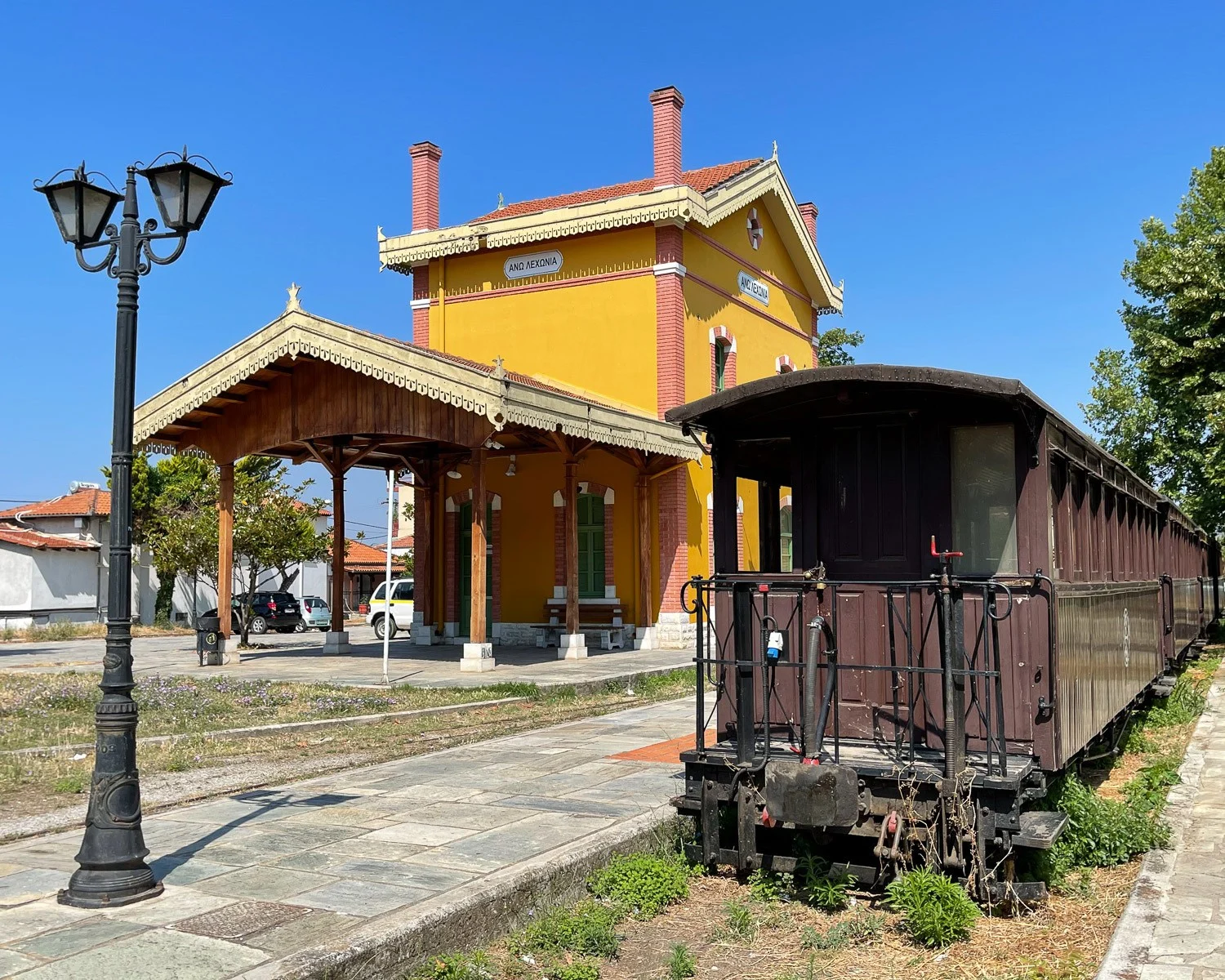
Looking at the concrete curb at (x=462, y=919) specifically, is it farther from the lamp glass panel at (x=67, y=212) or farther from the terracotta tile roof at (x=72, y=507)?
the terracotta tile roof at (x=72, y=507)

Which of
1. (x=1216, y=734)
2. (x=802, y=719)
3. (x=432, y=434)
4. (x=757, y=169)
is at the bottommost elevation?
(x=1216, y=734)

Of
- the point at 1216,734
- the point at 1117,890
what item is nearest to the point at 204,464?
the point at 1216,734

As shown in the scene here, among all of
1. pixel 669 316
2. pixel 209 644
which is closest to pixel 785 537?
pixel 209 644

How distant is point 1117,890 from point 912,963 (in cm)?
179

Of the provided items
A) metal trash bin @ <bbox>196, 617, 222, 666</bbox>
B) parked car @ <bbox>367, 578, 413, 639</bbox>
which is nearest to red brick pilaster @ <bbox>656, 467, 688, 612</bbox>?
parked car @ <bbox>367, 578, 413, 639</bbox>

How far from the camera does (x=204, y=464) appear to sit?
4059 centimetres

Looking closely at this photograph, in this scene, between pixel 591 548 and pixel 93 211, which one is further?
pixel 591 548

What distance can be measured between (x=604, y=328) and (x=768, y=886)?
720 inches

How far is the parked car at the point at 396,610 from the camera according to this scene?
1100 inches

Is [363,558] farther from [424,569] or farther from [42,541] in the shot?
[424,569]

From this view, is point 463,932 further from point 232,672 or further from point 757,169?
point 757,169

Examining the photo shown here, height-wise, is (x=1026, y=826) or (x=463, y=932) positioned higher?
(x=1026, y=826)

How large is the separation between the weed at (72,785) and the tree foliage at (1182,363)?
21.9 metres

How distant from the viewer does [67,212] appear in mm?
5934
